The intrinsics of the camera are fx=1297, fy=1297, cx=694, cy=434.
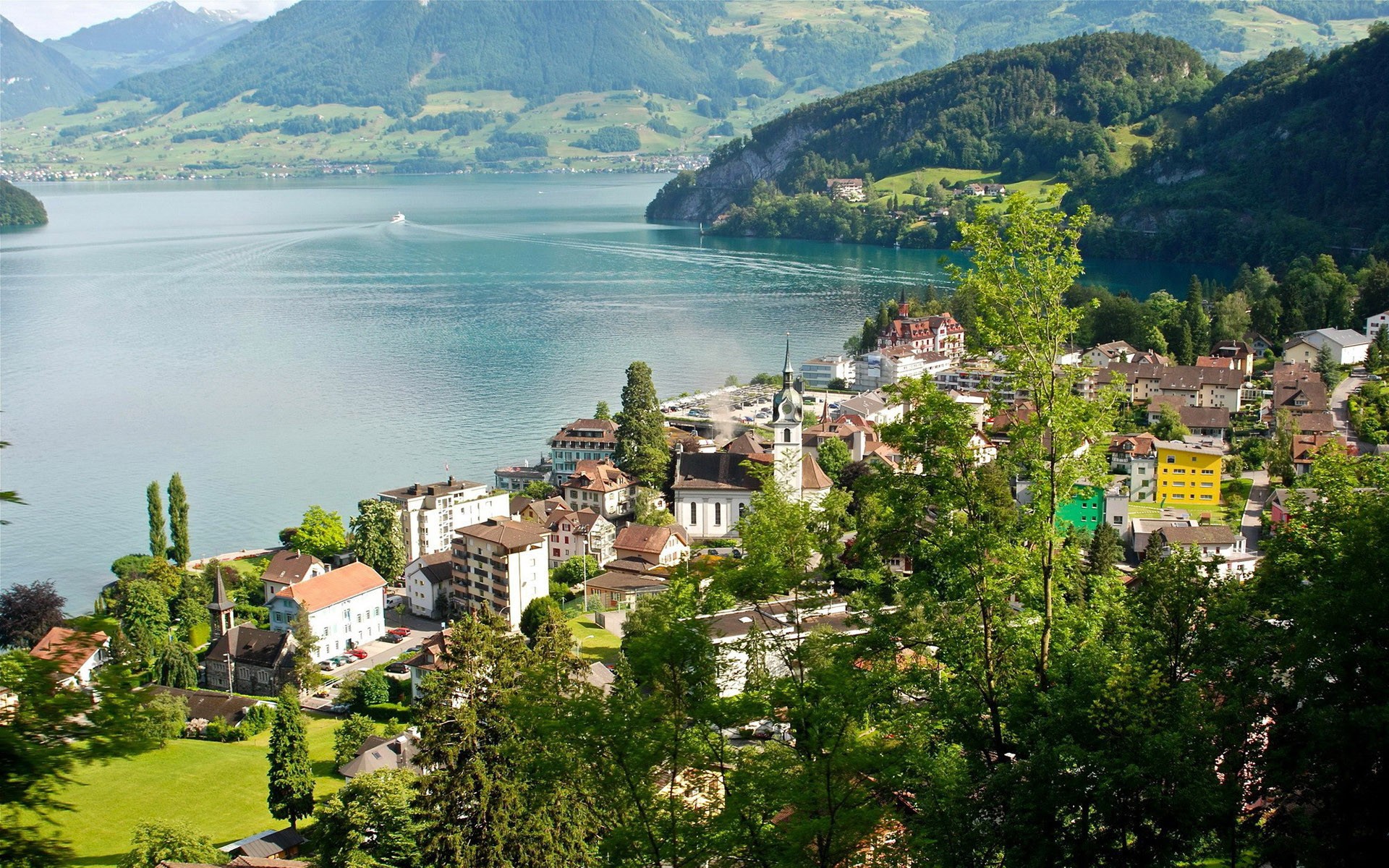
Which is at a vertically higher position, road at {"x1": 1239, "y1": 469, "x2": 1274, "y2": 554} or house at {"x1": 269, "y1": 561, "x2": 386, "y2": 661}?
road at {"x1": 1239, "y1": 469, "x2": 1274, "y2": 554}

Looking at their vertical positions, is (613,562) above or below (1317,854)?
below

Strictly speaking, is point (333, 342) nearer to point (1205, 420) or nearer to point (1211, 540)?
point (1205, 420)

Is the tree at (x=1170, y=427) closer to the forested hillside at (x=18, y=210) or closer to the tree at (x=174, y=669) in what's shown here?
the tree at (x=174, y=669)

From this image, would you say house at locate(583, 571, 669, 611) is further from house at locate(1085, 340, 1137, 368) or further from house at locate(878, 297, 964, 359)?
house at locate(878, 297, 964, 359)

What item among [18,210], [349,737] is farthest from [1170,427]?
[18,210]

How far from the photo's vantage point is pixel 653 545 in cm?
2303

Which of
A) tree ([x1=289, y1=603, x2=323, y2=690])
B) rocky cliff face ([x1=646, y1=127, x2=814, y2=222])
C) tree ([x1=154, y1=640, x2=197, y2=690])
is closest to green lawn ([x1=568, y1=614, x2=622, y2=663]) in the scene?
tree ([x1=289, y1=603, x2=323, y2=690])

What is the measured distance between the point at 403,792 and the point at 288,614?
9807mm

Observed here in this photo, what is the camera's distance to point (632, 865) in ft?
20.6

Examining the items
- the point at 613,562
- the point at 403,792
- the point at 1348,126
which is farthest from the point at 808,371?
the point at 1348,126

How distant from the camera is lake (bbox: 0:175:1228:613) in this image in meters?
30.1

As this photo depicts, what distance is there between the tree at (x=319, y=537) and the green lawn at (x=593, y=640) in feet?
20.8

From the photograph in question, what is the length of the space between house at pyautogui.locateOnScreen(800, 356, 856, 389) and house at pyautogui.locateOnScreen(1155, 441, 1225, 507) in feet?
48.2

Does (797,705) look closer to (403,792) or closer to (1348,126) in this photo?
(403,792)
